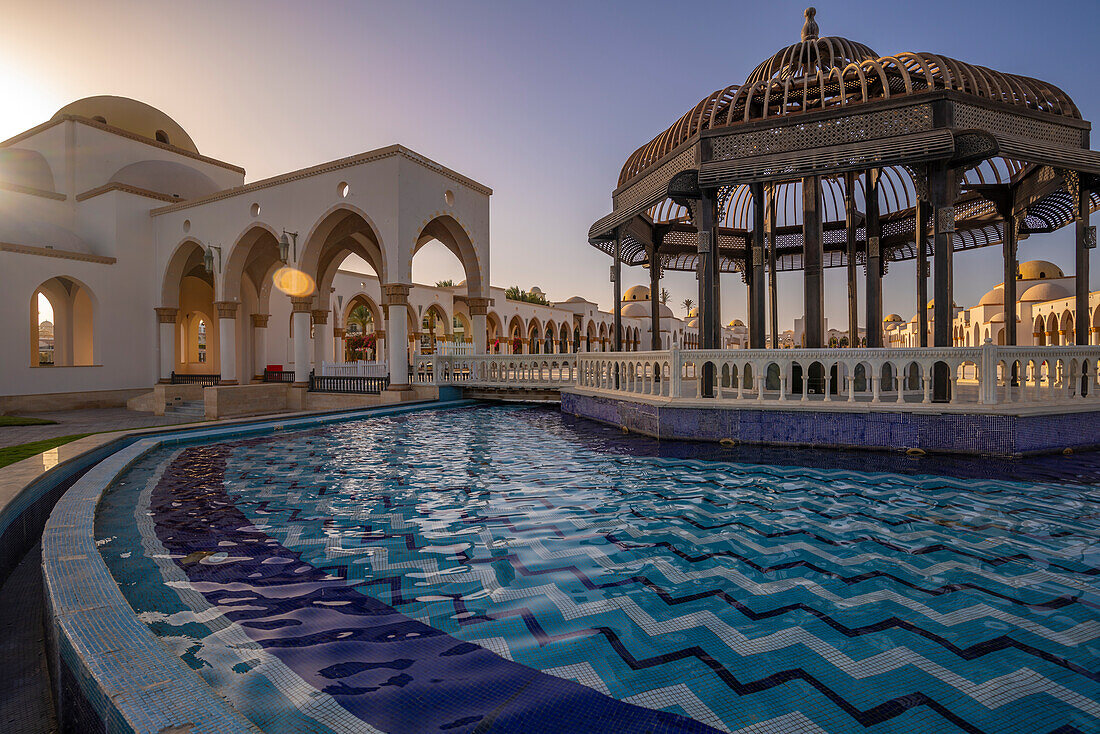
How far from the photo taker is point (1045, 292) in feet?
97.2

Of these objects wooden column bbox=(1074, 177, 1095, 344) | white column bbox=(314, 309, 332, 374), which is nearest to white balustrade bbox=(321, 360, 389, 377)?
white column bbox=(314, 309, 332, 374)

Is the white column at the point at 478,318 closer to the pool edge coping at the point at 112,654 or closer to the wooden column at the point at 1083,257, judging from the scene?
the pool edge coping at the point at 112,654

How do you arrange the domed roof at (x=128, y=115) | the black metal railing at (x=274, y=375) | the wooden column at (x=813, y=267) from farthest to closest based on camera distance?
the domed roof at (x=128, y=115)
the black metal railing at (x=274, y=375)
the wooden column at (x=813, y=267)

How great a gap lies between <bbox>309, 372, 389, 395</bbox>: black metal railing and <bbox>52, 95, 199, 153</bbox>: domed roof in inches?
495

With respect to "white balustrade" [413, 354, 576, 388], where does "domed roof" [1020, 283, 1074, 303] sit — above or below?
above

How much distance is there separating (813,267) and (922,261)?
2.49m

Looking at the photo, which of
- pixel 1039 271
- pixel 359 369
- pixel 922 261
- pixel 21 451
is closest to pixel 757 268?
pixel 922 261

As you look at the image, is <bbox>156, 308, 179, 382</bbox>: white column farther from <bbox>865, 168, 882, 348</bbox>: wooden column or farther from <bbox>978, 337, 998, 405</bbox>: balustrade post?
<bbox>978, 337, 998, 405</bbox>: balustrade post

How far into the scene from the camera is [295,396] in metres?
14.7

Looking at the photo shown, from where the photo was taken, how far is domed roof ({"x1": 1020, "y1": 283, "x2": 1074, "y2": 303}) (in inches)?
1160

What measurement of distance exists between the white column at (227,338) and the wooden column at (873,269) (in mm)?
16892

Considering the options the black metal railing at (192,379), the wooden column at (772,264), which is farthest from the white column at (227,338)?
the wooden column at (772,264)

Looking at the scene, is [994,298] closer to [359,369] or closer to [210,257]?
[359,369]

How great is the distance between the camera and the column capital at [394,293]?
1291 centimetres
